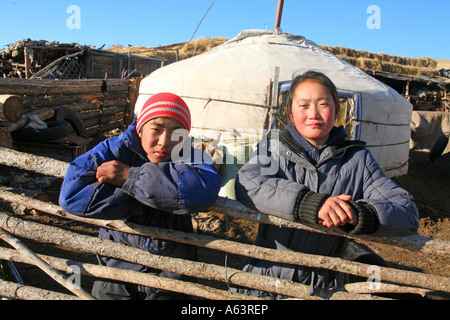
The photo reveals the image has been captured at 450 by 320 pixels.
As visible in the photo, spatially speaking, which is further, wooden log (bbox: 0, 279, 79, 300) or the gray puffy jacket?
wooden log (bbox: 0, 279, 79, 300)

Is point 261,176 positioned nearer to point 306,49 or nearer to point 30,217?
point 30,217

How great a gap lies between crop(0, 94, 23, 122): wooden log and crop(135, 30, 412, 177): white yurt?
282 cm

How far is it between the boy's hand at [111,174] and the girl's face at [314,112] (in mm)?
841

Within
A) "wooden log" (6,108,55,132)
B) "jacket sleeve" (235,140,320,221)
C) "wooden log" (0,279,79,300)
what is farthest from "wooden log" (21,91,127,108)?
"jacket sleeve" (235,140,320,221)

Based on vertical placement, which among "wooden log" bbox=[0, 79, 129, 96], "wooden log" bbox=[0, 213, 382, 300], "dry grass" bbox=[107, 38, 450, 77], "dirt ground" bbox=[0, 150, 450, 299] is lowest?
"dirt ground" bbox=[0, 150, 450, 299]

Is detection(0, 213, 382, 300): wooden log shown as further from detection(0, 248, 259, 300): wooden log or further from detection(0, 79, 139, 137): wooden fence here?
detection(0, 79, 139, 137): wooden fence

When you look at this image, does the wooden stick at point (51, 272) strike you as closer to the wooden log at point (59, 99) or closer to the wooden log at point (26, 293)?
the wooden log at point (26, 293)

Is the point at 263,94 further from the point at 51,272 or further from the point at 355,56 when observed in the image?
the point at 355,56

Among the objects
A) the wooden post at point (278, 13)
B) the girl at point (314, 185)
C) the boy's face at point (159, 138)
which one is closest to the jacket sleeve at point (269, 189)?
the girl at point (314, 185)

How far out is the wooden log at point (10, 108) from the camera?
4398mm

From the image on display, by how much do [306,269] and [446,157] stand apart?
10.7 meters

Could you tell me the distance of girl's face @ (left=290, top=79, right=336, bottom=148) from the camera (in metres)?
1.56

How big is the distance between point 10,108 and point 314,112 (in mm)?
4480

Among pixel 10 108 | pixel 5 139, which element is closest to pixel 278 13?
pixel 10 108
